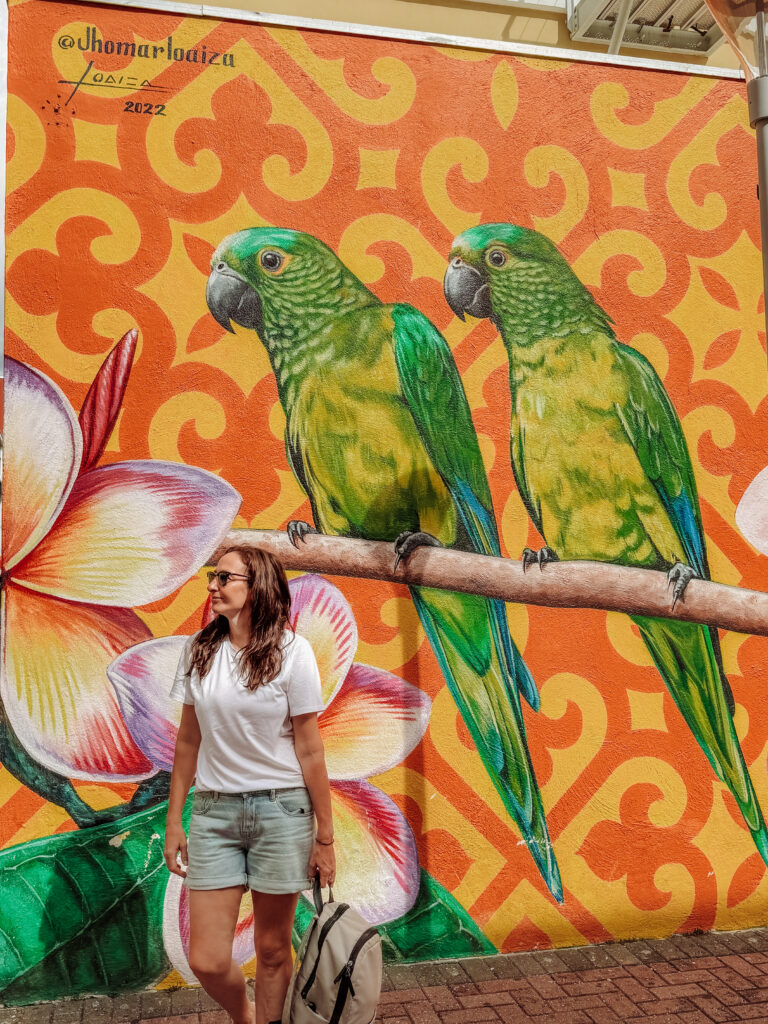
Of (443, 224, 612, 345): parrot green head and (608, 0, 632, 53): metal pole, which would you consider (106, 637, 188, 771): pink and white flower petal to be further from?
A: (608, 0, 632, 53): metal pole

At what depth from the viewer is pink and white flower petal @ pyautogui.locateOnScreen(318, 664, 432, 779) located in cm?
409

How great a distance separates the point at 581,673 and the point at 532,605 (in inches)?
14.8

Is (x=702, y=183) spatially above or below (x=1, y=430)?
above

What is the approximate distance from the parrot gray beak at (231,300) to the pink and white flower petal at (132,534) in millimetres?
660

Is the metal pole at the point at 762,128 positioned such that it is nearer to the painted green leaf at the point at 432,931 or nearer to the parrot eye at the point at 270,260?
the parrot eye at the point at 270,260

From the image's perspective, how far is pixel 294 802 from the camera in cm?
303

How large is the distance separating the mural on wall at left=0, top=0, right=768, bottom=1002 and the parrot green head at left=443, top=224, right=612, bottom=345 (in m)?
0.01

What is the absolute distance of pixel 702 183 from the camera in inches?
180

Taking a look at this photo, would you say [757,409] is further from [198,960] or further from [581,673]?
[198,960]

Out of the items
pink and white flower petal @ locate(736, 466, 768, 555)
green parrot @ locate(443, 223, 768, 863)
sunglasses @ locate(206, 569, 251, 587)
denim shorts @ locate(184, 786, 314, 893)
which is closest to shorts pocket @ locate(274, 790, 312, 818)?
denim shorts @ locate(184, 786, 314, 893)

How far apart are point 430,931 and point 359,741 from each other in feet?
2.80

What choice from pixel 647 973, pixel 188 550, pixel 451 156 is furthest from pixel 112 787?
pixel 451 156

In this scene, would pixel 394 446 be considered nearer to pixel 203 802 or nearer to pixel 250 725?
pixel 250 725

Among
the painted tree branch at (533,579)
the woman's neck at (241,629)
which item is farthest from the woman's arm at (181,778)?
the painted tree branch at (533,579)
